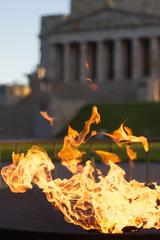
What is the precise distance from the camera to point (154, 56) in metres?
71.6

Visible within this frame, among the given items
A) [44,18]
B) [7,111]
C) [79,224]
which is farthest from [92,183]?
[44,18]

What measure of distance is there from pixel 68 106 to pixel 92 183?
4501 cm

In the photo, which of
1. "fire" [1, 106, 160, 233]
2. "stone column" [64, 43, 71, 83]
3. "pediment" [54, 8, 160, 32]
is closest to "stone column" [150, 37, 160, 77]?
"pediment" [54, 8, 160, 32]

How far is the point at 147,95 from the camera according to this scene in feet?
185

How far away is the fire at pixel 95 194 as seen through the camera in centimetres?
540

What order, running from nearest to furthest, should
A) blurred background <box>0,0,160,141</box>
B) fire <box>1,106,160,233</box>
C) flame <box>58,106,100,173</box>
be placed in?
fire <box>1,106,160,233</box>, flame <box>58,106,100,173</box>, blurred background <box>0,0,160,141</box>

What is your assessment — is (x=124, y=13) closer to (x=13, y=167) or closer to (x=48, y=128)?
(x=48, y=128)

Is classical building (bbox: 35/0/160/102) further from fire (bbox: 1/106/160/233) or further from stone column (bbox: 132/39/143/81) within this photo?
fire (bbox: 1/106/160/233)

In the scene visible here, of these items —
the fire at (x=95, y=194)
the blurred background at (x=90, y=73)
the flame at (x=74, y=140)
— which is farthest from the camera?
the blurred background at (x=90, y=73)

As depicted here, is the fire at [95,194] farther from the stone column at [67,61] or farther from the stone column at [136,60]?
the stone column at [67,61]

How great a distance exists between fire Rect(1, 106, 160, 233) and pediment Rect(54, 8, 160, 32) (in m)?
63.7

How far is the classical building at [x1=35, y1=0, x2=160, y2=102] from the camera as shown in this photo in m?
69.4

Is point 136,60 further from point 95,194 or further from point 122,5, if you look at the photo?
point 95,194

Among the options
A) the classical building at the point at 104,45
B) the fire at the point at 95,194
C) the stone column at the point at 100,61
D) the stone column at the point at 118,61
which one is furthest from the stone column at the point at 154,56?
the fire at the point at 95,194
